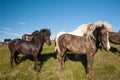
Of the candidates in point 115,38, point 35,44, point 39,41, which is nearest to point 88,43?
point 39,41

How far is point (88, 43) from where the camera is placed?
8.34 metres

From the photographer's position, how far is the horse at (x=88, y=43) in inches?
304

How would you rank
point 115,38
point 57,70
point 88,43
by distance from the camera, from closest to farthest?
point 88,43 → point 57,70 → point 115,38

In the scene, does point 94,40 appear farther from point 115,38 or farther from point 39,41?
point 115,38

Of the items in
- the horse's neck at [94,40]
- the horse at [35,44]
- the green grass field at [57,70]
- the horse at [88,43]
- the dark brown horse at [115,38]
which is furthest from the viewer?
the dark brown horse at [115,38]

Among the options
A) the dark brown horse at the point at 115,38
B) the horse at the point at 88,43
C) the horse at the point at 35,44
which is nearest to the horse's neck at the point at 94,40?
the horse at the point at 88,43

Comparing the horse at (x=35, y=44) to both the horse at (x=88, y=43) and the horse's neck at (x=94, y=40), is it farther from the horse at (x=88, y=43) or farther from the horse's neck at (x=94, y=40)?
the horse's neck at (x=94, y=40)

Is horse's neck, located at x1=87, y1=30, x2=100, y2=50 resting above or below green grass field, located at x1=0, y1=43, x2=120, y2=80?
above

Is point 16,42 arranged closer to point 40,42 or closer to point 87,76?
point 40,42

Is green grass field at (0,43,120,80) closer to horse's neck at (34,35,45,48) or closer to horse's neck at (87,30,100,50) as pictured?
horse's neck at (34,35,45,48)

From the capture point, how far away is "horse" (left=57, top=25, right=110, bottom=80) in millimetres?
7715

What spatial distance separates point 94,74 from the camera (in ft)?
29.2

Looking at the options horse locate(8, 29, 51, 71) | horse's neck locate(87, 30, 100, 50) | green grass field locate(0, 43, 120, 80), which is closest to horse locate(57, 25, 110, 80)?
horse's neck locate(87, 30, 100, 50)

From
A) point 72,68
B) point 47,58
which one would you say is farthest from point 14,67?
point 72,68
